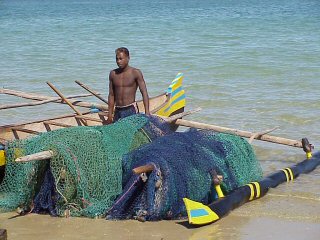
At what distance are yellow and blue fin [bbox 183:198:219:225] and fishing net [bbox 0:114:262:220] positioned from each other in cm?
24

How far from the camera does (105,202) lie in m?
6.89

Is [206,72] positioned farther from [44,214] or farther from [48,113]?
[44,214]

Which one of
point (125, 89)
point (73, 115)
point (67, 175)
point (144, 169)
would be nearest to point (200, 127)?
point (125, 89)

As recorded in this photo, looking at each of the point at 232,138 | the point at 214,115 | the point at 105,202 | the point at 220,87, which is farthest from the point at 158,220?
the point at 220,87

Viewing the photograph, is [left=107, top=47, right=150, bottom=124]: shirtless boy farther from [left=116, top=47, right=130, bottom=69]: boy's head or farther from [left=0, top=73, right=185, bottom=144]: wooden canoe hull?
[left=0, top=73, right=185, bottom=144]: wooden canoe hull

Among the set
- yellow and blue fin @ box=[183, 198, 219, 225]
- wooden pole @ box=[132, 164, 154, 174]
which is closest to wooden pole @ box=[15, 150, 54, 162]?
wooden pole @ box=[132, 164, 154, 174]

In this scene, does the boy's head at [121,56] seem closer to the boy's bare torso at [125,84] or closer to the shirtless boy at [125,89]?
the shirtless boy at [125,89]

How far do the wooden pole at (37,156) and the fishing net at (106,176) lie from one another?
0.28 ft

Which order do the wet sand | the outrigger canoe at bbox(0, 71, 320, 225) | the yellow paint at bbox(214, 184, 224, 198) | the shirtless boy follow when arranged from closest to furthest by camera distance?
the wet sand
the outrigger canoe at bbox(0, 71, 320, 225)
the yellow paint at bbox(214, 184, 224, 198)
the shirtless boy

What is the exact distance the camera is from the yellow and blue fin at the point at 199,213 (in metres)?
6.47

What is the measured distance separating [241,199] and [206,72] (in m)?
10.3

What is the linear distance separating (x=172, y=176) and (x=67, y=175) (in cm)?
96

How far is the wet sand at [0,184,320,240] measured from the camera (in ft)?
Answer: 21.1

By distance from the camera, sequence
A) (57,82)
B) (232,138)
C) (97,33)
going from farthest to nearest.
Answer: (97,33)
(57,82)
(232,138)
